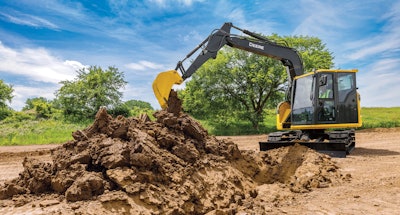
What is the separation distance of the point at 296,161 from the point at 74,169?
528 cm

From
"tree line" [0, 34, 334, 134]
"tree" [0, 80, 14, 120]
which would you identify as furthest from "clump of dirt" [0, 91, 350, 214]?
"tree" [0, 80, 14, 120]

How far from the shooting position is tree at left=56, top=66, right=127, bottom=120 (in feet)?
98.3

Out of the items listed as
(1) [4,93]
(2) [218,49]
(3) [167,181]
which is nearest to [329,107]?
(2) [218,49]

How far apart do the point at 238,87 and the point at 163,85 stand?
17202 mm

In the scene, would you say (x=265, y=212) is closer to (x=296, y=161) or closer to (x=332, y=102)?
(x=296, y=161)

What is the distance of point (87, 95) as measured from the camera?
30250 mm

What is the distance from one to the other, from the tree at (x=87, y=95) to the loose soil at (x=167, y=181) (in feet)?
84.7

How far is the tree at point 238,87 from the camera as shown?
2411 cm

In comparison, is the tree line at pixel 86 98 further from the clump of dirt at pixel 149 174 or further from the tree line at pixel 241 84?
the clump of dirt at pixel 149 174

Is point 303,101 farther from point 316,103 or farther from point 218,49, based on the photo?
point 218,49

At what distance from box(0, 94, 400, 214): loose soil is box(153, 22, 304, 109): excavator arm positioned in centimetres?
205

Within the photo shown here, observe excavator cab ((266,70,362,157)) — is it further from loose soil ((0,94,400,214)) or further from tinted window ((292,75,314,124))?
loose soil ((0,94,400,214))

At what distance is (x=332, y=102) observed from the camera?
10070mm

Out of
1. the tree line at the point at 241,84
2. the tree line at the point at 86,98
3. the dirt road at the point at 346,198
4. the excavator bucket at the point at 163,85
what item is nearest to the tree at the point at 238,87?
the tree line at the point at 241,84
